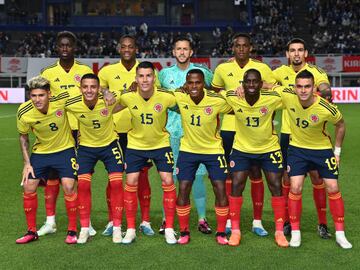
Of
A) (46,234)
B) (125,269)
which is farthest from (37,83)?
(125,269)

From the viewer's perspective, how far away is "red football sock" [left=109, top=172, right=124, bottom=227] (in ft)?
20.6

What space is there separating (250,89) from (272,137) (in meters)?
0.62

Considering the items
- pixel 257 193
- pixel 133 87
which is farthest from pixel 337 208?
pixel 133 87

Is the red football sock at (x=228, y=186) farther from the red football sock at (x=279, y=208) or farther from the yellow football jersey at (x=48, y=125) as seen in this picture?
the yellow football jersey at (x=48, y=125)

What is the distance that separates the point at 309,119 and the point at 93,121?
2308 millimetres

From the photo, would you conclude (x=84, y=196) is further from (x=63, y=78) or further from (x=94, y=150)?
(x=63, y=78)

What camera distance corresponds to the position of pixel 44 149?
6348mm

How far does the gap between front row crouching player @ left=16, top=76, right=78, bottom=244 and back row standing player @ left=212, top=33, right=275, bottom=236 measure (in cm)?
181

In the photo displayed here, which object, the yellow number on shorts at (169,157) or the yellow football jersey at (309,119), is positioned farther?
the yellow number on shorts at (169,157)

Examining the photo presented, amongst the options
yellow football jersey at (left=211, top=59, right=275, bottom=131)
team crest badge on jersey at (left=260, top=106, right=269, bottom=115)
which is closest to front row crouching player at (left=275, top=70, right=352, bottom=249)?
team crest badge on jersey at (left=260, top=106, right=269, bottom=115)

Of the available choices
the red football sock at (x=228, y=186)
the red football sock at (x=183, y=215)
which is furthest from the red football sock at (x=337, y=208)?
the red football sock at (x=183, y=215)

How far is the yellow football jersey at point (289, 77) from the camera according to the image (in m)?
6.58

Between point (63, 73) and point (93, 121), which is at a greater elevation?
point (63, 73)

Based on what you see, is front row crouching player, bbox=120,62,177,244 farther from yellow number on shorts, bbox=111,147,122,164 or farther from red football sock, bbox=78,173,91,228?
red football sock, bbox=78,173,91,228
